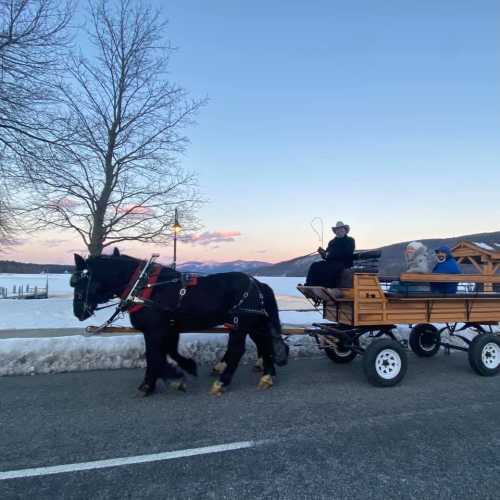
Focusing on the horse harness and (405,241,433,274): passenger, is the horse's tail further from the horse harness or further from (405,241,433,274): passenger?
(405,241,433,274): passenger

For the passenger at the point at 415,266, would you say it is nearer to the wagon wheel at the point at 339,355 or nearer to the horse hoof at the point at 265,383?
the wagon wheel at the point at 339,355

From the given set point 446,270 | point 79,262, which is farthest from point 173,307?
Result: point 446,270

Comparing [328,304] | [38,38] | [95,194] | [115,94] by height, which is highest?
[115,94]

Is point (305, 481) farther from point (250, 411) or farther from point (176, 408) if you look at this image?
point (176, 408)

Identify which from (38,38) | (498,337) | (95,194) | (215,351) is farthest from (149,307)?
(95,194)

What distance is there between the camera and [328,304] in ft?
20.0

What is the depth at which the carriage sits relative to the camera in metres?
5.03

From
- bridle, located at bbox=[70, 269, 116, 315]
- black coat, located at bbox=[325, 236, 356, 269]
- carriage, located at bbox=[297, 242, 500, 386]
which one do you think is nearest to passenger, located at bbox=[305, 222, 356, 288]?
black coat, located at bbox=[325, 236, 356, 269]

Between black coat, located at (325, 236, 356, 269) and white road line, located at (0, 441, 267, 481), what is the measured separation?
125 inches

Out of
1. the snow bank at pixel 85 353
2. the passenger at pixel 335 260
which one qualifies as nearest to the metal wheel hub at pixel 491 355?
the passenger at pixel 335 260

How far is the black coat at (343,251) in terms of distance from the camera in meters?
5.71

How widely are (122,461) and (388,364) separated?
11.7ft

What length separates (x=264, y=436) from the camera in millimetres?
3365

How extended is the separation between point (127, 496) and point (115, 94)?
13.8m
